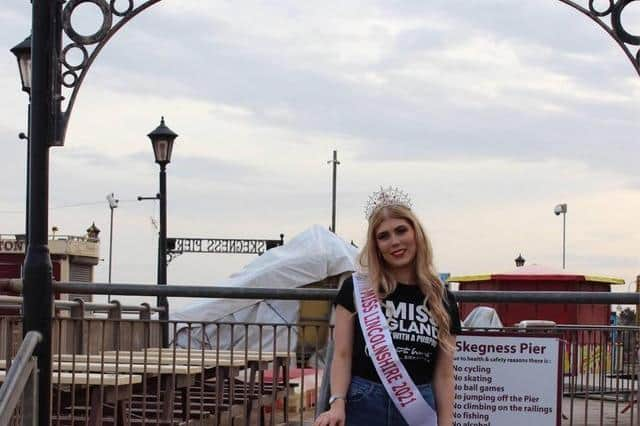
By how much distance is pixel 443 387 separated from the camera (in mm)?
5211

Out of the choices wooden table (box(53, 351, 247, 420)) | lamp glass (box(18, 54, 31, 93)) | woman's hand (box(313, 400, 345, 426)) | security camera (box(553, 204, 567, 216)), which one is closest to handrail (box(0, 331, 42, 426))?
wooden table (box(53, 351, 247, 420))

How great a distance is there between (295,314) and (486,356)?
1675 cm

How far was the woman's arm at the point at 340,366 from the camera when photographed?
4.99 m

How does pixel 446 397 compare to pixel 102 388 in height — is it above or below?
above

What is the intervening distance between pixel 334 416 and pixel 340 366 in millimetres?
228

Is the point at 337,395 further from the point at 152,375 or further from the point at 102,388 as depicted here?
the point at 152,375

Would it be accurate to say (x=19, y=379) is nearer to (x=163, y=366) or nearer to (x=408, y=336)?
(x=163, y=366)

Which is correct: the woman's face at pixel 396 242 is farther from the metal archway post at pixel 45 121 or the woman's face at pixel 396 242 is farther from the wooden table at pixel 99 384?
the wooden table at pixel 99 384

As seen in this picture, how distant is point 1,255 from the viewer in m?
56.9

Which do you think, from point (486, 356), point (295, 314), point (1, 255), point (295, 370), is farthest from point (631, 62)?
point (1, 255)

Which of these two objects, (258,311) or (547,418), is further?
(258,311)

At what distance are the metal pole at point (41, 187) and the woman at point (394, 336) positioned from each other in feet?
9.69

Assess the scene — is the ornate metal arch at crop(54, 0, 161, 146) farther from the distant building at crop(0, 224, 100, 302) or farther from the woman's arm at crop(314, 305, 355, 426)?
the distant building at crop(0, 224, 100, 302)

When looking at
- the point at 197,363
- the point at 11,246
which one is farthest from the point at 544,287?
the point at 11,246
